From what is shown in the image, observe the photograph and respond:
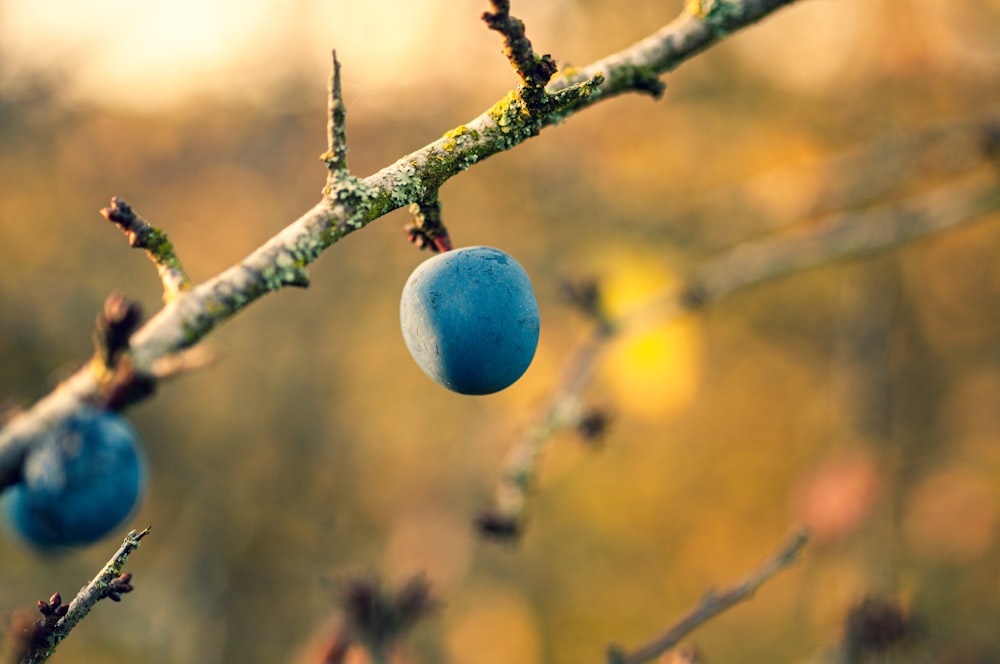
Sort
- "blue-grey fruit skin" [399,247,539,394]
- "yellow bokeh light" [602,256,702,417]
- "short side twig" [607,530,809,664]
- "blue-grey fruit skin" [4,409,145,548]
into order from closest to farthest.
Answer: "short side twig" [607,530,809,664], "blue-grey fruit skin" [399,247,539,394], "blue-grey fruit skin" [4,409,145,548], "yellow bokeh light" [602,256,702,417]

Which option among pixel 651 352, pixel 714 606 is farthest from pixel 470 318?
pixel 651 352

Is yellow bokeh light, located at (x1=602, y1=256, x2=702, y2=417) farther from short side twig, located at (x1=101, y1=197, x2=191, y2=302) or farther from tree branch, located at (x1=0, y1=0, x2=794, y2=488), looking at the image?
short side twig, located at (x1=101, y1=197, x2=191, y2=302)

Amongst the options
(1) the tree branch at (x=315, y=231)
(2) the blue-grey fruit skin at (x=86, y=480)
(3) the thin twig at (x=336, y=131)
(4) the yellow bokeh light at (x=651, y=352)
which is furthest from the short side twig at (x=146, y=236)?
(4) the yellow bokeh light at (x=651, y=352)

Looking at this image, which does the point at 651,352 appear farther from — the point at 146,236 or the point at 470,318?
the point at 146,236

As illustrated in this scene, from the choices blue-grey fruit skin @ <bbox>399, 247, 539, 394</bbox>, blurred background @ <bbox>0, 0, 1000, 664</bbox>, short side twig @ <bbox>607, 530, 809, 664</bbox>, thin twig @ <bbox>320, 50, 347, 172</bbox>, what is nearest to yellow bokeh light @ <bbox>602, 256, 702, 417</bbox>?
blurred background @ <bbox>0, 0, 1000, 664</bbox>

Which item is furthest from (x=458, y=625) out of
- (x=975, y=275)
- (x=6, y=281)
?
(x=975, y=275)

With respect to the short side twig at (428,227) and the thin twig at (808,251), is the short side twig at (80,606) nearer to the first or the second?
the short side twig at (428,227)
